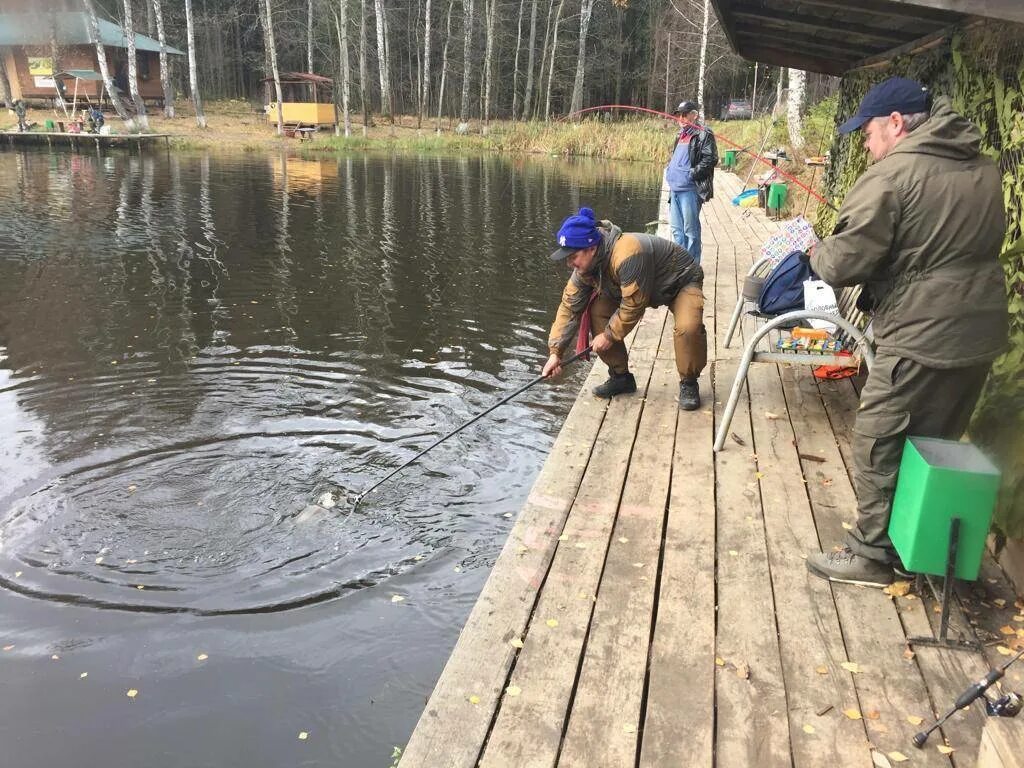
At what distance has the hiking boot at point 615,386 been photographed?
16.1ft

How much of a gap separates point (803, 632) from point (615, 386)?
2428 millimetres

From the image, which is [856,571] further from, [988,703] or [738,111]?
[738,111]

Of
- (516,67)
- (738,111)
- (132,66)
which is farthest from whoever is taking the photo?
(516,67)

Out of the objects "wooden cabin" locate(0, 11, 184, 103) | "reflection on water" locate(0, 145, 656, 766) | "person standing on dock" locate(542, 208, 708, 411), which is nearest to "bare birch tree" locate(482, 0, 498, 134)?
"wooden cabin" locate(0, 11, 184, 103)

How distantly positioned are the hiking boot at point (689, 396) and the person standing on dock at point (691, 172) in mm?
2826

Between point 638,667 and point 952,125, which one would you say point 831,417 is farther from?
point 638,667

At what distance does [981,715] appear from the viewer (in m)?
2.23

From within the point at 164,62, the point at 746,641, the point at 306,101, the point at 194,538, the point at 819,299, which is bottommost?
the point at 194,538

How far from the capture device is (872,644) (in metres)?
2.57

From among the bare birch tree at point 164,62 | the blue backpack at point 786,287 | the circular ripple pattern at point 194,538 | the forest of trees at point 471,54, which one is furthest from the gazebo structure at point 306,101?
the blue backpack at point 786,287

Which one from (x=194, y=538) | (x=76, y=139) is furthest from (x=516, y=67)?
(x=194, y=538)

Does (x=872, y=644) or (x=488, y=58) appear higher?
(x=488, y=58)

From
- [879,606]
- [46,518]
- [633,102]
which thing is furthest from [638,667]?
[633,102]

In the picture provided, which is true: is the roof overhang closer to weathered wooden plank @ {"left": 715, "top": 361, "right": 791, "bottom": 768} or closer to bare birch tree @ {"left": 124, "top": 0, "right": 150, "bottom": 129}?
weathered wooden plank @ {"left": 715, "top": 361, "right": 791, "bottom": 768}
